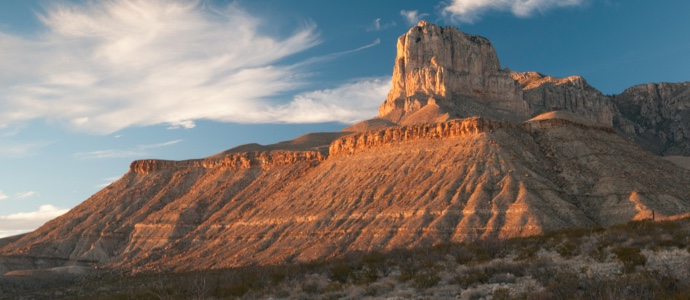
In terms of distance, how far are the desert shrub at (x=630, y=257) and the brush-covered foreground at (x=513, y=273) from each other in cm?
3

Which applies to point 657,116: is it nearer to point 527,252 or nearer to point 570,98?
point 570,98

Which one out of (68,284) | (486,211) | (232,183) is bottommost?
(68,284)

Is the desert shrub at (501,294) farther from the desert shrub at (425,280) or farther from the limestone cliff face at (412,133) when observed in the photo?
the limestone cliff face at (412,133)

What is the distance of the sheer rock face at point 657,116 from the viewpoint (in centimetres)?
15075

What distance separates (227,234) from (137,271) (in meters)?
10.7

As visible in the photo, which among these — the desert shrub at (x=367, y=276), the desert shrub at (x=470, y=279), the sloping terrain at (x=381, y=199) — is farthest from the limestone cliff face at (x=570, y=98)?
the desert shrub at (x=470, y=279)

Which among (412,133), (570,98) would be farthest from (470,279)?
(570,98)

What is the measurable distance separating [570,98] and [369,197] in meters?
113

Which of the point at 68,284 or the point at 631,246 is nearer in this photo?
the point at 631,246

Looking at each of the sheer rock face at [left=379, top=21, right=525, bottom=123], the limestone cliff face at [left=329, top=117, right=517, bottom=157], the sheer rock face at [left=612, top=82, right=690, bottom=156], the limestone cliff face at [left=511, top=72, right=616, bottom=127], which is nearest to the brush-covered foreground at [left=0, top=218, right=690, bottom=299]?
the limestone cliff face at [left=329, top=117, right=517, bottom=157]

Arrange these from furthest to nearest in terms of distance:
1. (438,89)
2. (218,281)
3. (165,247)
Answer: (438,89), (165,247), (218,281)

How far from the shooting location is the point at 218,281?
1122 inches

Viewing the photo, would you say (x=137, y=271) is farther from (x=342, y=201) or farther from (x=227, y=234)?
(x=342, y=201)

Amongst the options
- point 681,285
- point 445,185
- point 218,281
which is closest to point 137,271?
point 445,185
